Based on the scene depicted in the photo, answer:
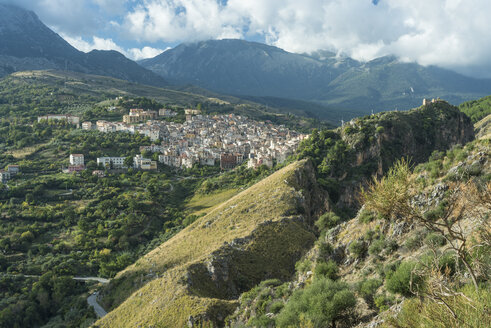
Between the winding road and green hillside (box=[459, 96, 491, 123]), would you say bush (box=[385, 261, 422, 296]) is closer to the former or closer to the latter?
the winding road

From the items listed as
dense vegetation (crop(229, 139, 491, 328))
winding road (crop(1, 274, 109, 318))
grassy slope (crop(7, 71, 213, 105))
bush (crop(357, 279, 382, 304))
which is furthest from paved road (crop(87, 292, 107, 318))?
grassy slope (crop(7, 71, 213, 105))

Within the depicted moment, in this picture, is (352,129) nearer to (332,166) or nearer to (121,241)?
(332,166)

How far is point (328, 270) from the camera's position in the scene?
16719 mm

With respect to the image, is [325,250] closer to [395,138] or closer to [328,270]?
[328,270]

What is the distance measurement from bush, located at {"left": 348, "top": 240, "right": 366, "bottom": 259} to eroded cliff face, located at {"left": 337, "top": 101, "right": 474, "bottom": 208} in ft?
107

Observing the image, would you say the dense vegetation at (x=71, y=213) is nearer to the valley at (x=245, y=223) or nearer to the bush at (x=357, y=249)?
the valley at (x=245, y=223)

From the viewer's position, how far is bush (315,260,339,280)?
16.6m

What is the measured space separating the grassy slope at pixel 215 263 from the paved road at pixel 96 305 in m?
1.14

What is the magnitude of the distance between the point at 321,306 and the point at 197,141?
323ft

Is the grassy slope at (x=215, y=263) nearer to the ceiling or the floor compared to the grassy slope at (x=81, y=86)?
nearer to the floor

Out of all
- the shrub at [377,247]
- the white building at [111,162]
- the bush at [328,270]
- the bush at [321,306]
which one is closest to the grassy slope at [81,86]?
the white building at [111,162]

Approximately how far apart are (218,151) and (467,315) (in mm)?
90944

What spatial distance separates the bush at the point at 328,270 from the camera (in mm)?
16578

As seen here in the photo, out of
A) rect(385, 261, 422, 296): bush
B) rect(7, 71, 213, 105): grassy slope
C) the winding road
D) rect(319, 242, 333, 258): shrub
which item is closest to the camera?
rect(385, 261, 422, 296): bush
